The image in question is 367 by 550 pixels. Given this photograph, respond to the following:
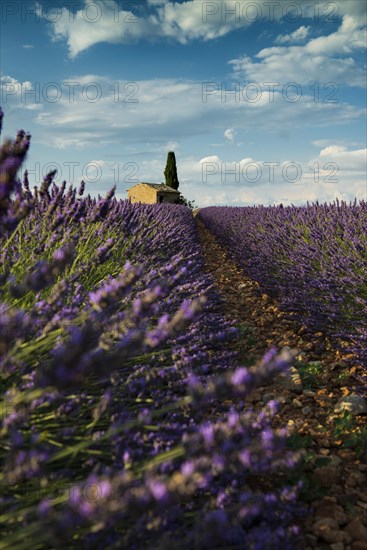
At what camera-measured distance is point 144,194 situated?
140 feet

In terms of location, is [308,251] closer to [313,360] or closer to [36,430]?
[313,360]

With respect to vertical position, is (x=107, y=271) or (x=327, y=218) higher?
(x=327, y=218)

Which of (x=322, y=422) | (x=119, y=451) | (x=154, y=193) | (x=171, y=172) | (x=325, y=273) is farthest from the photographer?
(x=171, y=172)

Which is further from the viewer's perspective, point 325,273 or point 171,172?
point 171,172

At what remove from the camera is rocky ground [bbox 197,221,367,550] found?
73.0 inches

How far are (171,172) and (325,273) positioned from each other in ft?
149

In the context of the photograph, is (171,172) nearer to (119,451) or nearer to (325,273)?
(325,273)

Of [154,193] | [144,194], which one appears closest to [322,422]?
[154,193]

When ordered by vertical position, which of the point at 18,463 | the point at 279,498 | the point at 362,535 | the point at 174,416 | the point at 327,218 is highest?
the point at 327,218

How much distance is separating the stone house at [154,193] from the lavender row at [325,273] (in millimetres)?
33571

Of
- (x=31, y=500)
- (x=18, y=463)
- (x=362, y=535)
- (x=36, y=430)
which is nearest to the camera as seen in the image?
(x=18, y=463)

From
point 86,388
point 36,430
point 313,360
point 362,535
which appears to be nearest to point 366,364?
point 313,360

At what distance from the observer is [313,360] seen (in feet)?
12.4

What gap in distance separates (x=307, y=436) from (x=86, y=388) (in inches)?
44.4
